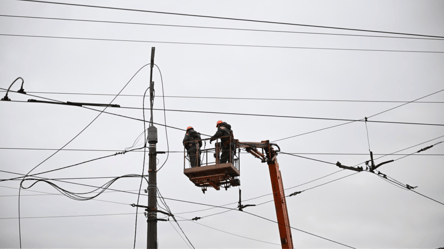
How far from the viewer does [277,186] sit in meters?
17.8

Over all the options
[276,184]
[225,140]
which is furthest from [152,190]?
[276,184]

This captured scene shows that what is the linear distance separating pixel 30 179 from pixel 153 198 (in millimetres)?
4474

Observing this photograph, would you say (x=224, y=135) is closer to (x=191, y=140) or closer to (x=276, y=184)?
(x=191, y=140)

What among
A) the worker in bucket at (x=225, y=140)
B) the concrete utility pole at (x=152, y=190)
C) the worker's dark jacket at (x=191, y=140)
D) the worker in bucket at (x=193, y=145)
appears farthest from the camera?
the worker's dark jacket at (x=191, y=140)

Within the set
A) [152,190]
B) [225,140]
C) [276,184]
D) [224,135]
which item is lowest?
[152,190]

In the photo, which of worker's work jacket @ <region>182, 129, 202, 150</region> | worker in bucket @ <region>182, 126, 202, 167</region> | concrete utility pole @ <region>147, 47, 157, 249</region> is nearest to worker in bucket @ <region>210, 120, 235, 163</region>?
worker in bucket @ <region>182, 126, 202, 167</region>

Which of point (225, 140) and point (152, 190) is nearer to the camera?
point (152, 190)

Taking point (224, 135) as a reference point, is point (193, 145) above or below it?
below

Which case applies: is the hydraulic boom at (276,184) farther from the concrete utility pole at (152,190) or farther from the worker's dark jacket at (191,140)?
the concrete utility pole at (152,190)

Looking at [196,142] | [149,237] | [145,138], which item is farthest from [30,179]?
[196,142]

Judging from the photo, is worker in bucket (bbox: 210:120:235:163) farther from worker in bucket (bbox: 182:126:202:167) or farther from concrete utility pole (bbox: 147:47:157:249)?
concrete utility pole (bbox: 147:47:157:249)

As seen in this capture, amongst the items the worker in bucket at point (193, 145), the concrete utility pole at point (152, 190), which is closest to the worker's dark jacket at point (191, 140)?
the worker in bucket at point (193, 145)

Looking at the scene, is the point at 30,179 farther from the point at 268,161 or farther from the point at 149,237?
the point at 268,161

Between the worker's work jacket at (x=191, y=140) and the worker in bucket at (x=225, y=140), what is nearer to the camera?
the worker in bucket at (x=225, y=140)
